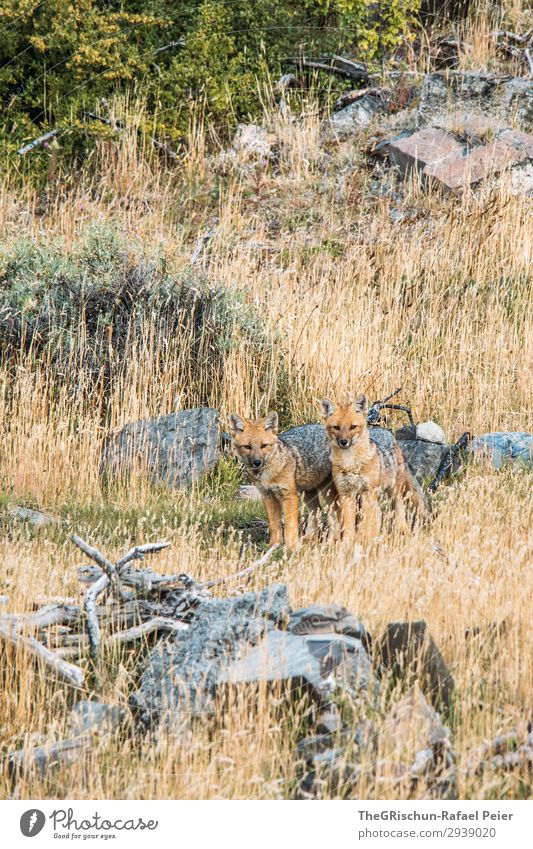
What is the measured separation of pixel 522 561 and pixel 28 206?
11.3 metres

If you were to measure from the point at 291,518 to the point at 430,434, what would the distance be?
108 inches

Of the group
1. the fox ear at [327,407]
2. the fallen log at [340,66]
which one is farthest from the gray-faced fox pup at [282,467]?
the fallen log at [340,66]

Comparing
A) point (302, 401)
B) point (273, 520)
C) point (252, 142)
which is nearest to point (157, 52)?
point (252, 142)

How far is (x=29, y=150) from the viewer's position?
703 inches

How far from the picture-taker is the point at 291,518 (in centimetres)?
865

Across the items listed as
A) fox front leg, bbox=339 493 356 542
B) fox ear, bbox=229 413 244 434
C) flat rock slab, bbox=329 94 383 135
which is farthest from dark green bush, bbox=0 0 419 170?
fox front leg, bbox=339 493 356 542

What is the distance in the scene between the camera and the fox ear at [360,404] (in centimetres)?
870

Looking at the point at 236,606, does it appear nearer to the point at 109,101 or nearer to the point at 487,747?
the point at 487,747

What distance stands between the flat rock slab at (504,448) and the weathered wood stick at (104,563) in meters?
4.93

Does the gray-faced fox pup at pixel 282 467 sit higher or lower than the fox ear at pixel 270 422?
lower

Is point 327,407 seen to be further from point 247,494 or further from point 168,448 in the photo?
point 168,448

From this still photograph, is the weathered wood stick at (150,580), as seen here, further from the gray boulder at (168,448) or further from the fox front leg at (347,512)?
the gray boulder at (168,448)

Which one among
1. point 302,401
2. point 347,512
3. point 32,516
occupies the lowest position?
point 302,401

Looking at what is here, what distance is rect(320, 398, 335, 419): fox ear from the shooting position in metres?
8.78
